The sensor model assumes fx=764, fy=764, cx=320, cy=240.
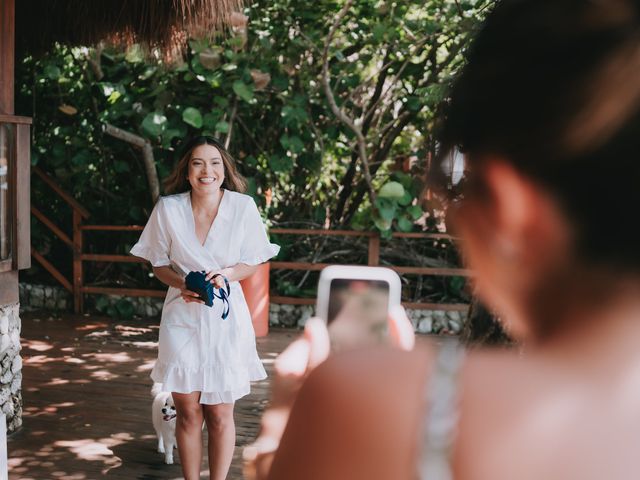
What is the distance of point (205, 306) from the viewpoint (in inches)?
131

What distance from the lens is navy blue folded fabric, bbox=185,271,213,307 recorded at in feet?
10.5

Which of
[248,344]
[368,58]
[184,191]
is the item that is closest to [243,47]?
[368,58]

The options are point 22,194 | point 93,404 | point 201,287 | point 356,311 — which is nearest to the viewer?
point 356,311

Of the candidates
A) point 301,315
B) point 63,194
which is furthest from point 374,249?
point 63,194

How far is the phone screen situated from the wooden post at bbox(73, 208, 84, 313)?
7.63 metres

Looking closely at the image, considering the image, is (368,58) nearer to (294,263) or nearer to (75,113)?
(294,263)

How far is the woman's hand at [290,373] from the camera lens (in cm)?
79

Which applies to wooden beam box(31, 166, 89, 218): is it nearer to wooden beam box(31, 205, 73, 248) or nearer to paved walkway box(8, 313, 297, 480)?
wooden beam box(31, 205, 73, 248)

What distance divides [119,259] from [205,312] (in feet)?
16.8

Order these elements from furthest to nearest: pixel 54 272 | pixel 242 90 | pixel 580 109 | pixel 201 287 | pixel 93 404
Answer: pixel 54 272
pixel 242 90
pixel 93 404
pixel 201 287
pixel 580 109

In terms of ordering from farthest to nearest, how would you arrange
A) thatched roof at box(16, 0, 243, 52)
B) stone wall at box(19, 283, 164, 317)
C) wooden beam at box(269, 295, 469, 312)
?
stone wall at box(19, 283, 164, 317) < wooden beam at box(269, 295, 469, 312) < thatched roof at box(16, 0, 243, 52)

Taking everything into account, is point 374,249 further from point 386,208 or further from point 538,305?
point 538,305

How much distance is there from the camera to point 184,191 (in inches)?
144

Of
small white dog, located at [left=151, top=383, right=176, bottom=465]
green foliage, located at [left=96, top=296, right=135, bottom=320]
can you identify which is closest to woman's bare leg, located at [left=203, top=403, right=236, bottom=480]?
small white dog, located at [left=151, top=383, right=176, bottom=465]
